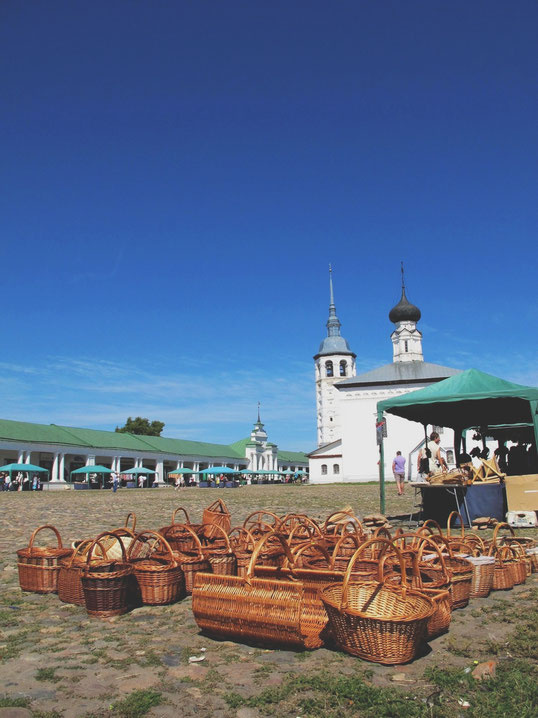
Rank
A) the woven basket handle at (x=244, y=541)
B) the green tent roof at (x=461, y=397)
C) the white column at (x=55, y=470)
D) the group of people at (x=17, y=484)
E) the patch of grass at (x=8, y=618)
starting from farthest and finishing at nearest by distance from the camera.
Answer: the white column at (x=55, y=470)
the group of people at (x=17, y=484)
the green tent roof at (x=461, y=397)
the woven basket handle at (x=244, y=541)
the patch of grass at (x=8, y=618)

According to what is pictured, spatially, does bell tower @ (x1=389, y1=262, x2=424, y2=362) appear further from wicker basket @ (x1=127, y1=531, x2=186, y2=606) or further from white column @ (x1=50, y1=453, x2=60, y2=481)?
wicker basket @ (x1=127, y1=531, x2=186, y2=606)

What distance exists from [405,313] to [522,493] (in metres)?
53.0

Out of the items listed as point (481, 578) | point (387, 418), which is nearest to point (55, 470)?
point (387, 418)

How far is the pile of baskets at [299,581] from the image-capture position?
384 cm

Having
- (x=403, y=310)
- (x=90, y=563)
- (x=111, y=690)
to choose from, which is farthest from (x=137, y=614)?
(x=403, y=310)

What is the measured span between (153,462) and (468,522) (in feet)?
198

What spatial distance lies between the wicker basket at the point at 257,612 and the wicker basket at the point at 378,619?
0.70ft

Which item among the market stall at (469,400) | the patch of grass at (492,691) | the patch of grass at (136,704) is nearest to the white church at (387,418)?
the market stall at (469,400)

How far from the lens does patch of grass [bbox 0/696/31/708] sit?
311 cm

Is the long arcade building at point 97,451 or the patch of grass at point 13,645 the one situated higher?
the long arcade building at point 97,451

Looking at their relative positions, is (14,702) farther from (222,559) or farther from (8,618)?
(222,559)

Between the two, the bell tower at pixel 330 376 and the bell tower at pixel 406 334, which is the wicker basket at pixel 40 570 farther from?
the bell tower at pixel 330 376

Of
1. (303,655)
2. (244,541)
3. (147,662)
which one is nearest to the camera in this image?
(147,662)

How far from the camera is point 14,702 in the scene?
314cm
